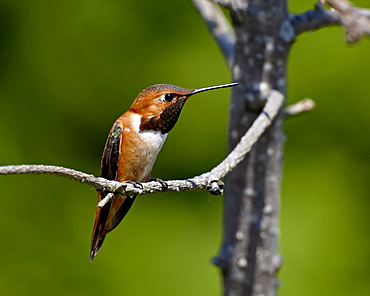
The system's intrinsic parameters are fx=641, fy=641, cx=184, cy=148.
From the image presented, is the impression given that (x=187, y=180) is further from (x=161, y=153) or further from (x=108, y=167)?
(x=161, y=153)

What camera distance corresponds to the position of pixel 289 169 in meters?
3.75

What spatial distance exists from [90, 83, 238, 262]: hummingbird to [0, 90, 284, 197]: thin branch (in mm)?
286

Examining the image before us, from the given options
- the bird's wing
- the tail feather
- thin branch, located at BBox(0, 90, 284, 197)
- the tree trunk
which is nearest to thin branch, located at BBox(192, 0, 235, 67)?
the tree trunk

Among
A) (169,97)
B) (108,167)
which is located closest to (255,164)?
(169,97)

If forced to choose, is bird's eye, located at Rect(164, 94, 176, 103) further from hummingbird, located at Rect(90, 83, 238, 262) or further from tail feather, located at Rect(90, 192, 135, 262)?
tail feather, located at Rect(90, 192, 135, 262)

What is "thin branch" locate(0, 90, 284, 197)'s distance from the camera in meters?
1.40

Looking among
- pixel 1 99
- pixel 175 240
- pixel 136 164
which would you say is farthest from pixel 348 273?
pixel 1 99

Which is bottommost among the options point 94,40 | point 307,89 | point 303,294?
point 303,294

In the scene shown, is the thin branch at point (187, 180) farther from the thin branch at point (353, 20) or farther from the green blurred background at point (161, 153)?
the green blurred background at point (161, 153)

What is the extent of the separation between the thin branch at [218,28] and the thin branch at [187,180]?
51 cm

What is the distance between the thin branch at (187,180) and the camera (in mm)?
1399

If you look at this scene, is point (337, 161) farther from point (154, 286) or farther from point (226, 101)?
point (154, 286)

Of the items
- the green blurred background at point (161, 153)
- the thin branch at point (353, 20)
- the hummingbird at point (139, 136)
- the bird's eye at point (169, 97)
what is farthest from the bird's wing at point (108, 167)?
the green blurred background at point (161, 153)

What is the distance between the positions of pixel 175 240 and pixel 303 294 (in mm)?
777
